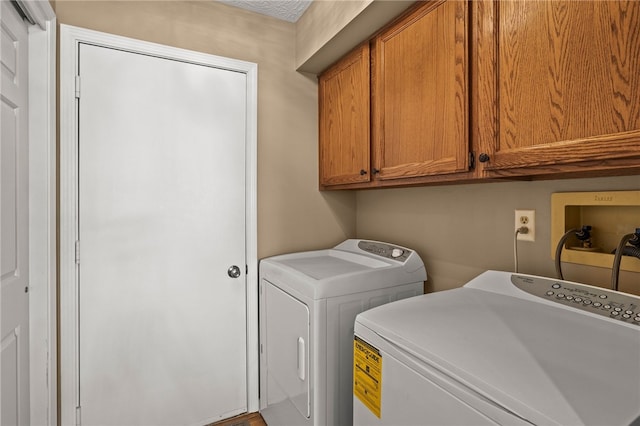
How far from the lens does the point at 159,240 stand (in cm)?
176

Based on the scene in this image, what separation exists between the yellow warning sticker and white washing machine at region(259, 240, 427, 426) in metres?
0.27

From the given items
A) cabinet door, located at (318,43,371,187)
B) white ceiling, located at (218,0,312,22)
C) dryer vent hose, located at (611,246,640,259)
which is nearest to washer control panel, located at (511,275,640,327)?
dryer vent hose, located at (611,246,640,259)

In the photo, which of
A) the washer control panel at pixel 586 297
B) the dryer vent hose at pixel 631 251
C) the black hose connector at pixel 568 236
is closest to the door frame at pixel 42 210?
the washer control panel at pixel 586 297

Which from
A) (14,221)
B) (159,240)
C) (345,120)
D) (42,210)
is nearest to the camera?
(14,221)

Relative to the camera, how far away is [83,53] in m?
1.57

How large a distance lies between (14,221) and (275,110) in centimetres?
140

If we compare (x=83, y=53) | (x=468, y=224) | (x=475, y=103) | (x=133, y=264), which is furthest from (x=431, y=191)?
(x=83, y=53)

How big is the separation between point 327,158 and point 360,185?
15.8 inches

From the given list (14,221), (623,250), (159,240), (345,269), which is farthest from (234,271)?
(623,250)

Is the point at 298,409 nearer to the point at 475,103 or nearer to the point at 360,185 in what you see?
the point at 360,185

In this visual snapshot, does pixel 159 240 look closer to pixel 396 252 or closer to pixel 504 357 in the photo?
pixel 396 252

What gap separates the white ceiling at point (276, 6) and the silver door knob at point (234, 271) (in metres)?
1.55

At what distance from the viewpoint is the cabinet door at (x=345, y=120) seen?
5.57 ft

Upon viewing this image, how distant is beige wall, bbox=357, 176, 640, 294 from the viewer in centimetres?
117
